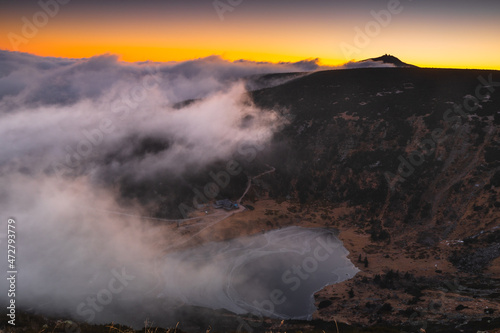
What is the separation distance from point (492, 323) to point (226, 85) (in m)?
165

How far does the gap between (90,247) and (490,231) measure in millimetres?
67454

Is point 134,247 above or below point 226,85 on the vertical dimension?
below

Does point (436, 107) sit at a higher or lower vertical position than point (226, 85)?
lower

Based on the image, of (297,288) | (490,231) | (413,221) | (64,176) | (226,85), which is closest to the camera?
(297,288)

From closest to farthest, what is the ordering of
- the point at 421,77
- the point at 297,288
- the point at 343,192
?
the point at 297,288
the point at 343,192
the point at 421,77

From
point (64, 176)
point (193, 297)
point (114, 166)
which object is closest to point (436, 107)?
point (193, 297)

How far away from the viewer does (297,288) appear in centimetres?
4881

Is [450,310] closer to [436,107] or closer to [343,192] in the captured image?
[343,192]

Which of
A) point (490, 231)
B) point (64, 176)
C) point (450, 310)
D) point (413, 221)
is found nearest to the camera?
point (450, 310)

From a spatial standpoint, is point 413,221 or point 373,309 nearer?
point 373,309

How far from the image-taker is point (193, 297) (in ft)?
149

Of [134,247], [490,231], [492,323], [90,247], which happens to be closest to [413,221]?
[490,231]

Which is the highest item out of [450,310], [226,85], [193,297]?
[226,85]

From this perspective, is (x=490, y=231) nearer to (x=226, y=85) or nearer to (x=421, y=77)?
(x=421, y=77)
